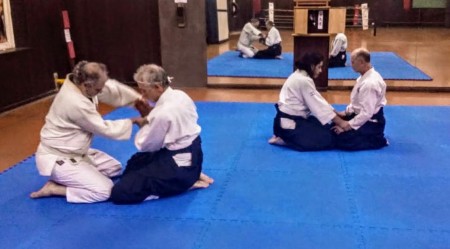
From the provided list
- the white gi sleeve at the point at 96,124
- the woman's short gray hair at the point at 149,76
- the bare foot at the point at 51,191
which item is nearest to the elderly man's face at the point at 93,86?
the white gi sleeve at the point at 96,124

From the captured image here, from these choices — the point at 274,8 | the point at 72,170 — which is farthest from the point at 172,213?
the point at 274,8

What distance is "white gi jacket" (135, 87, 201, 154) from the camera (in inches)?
155

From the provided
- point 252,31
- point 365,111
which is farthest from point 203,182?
point 252,31

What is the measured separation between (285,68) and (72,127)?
22.3ft

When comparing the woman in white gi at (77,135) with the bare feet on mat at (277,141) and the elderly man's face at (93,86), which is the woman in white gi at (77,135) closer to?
the elderly man's face at (93,86)

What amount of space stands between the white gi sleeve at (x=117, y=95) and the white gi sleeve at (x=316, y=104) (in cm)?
178

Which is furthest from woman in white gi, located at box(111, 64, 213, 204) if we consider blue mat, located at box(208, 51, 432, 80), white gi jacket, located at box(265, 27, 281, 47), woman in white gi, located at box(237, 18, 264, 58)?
woman in white gi, located at box(237, 18, 264, 58)

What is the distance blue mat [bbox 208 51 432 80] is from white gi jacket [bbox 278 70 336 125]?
162 inches

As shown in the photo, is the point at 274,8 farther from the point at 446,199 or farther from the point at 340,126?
the point at 446,199

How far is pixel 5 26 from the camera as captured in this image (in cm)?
753

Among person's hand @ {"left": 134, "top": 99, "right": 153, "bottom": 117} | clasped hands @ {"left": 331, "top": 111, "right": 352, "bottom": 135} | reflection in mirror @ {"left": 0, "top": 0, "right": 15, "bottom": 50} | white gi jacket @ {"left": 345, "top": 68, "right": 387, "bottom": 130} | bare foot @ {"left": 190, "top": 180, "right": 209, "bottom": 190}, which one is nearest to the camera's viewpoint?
bare foot @ {"left": 190, "top": 180, "right": 209, "bottom": 190}

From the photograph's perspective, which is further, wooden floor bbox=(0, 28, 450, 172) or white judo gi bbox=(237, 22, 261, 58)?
white judo gi bbox=(237, 22, 261, 58)

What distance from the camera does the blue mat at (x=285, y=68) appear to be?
371 inches

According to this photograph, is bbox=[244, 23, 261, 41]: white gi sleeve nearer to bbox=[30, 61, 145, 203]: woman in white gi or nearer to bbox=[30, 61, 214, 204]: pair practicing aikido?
bbox=[30, 61, 214, 204]: pair practicing aikido
